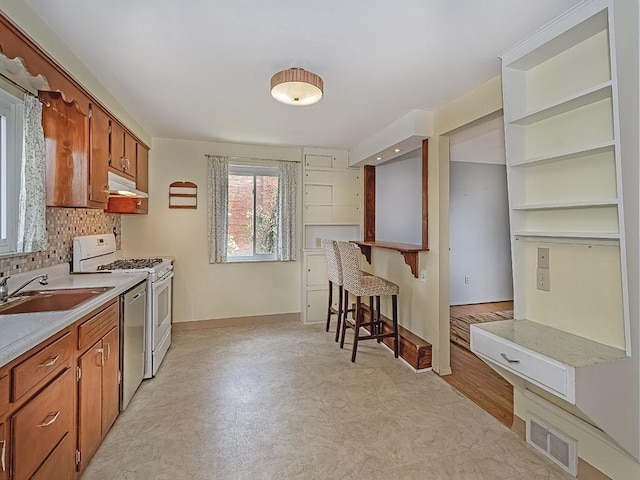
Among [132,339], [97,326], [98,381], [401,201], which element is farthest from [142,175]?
[401,201]

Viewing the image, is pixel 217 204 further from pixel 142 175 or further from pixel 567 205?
pixel 567 205

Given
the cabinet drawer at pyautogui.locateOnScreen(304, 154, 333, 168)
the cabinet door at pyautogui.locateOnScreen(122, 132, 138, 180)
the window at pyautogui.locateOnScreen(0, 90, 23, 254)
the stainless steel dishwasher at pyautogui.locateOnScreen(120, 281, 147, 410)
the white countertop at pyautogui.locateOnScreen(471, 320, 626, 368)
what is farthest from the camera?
the cabinet drawer at pyautogui.locateOnScreen(304, 154, 333, 168)

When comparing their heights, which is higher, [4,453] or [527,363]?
[527,363]

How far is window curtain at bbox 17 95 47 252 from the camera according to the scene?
1946 mm

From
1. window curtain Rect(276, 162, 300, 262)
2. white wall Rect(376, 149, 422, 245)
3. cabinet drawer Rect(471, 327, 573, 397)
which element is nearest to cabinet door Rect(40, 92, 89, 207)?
window curtain Rect(276, 162, 300, 262)

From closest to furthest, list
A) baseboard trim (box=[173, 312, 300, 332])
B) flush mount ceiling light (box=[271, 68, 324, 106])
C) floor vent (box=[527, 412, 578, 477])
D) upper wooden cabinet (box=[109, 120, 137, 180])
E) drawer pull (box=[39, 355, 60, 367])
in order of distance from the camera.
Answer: drawer pull (box=[39, 355, 60, 367])
floor vent (box=[527, 412, 578, 477])
flush mount ceiling light (box=[271, 68, 324, 106])
upper wooden cabinet (box=[109, 120, 137, 180])
baseboard trim (box=[173, 312, 300, 332])

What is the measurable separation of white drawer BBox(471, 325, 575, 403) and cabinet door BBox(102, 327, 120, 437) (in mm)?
2201

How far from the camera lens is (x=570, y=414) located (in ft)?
5.84

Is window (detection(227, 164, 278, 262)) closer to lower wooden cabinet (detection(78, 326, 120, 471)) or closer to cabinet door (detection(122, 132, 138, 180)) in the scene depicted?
cabinet door (detection(122, 132, 138, 180))

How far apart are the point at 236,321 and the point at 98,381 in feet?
8.21

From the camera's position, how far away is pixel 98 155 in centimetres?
247

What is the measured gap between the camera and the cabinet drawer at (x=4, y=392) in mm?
1072

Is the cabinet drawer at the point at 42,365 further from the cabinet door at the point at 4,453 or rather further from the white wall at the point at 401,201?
the white wall at the point at 401,201

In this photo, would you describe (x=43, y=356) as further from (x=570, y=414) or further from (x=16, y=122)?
(x=570, y=414)
